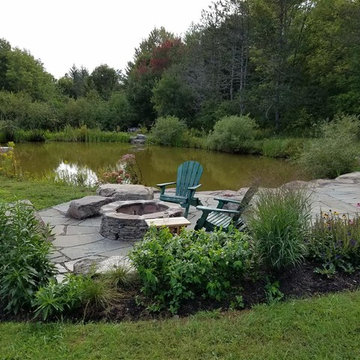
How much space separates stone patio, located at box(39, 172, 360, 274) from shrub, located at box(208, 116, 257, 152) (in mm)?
9030

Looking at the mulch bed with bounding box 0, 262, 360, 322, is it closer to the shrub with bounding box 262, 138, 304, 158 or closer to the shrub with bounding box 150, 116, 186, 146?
the shrub with bounding box 262, 138, 304, 158

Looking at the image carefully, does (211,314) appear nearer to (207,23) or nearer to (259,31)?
(259,31)

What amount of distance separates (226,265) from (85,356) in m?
1.04

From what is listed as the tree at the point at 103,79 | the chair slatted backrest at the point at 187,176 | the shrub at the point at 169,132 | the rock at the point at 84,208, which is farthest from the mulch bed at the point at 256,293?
the tree at the point at 103,79

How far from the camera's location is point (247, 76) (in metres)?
20.3

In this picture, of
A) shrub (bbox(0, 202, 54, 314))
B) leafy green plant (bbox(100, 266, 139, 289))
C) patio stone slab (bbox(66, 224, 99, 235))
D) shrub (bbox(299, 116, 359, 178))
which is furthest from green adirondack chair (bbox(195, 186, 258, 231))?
shrub (bbox(299, 116, 359, 178))

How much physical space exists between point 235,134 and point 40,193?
11.0 metres

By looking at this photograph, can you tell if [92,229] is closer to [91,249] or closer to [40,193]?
[91,249]

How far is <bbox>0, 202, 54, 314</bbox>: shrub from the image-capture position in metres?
2.25

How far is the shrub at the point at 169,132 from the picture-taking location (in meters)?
19.2

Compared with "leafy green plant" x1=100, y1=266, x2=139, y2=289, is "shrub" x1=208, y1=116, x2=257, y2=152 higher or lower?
higher

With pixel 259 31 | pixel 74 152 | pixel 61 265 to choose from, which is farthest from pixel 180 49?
pixel 61 265

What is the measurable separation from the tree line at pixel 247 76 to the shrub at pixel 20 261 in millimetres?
16572

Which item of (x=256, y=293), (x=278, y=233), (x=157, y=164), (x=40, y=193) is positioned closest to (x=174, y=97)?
(x=157, y=164)
